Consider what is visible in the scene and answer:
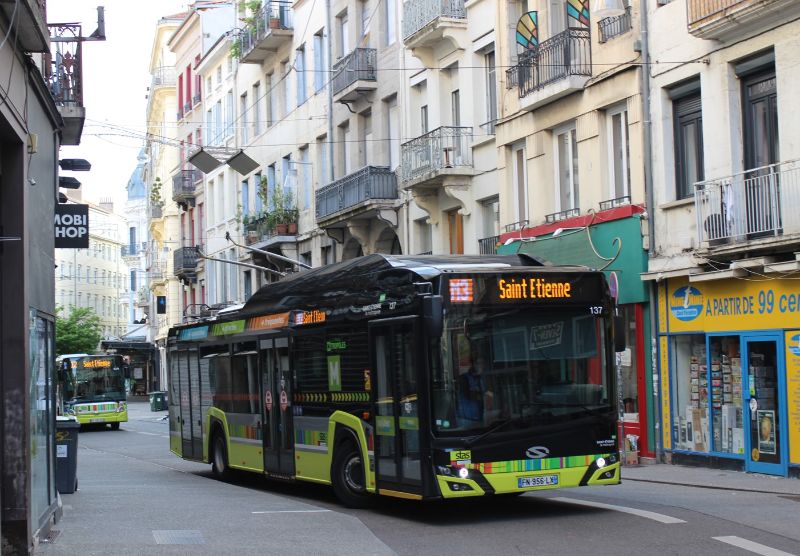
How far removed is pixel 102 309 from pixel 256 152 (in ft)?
273

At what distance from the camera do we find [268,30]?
1731 inches

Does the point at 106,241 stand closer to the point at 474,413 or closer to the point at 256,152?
the point at 256,152

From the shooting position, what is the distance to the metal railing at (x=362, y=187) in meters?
34.6

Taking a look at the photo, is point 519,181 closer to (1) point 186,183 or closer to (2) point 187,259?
(2) point 187,259

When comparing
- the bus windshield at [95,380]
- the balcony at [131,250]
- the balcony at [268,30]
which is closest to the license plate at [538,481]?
the balcony at [268,30]

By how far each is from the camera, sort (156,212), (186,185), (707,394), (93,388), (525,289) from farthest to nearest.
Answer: (156,212), (186,185), (93,388), (707,394), (525,289)

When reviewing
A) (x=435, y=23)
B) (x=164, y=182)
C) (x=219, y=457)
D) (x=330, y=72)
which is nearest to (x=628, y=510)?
(x=219, y=457)

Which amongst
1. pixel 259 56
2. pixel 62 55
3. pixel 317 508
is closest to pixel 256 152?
pixel 259 56

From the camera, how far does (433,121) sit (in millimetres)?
31844

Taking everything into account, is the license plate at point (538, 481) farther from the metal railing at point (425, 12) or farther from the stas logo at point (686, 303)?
the metal railing at point (425, 12)

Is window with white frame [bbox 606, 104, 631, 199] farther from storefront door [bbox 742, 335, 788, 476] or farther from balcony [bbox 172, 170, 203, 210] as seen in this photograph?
balcony [bbox 172, 170, 203, 210]

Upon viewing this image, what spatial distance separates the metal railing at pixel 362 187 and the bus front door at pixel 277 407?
15.8 meters

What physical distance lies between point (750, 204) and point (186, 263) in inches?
1687

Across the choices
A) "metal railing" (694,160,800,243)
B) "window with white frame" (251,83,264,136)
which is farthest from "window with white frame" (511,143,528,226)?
"window with white frame" (251,83,264,136)
